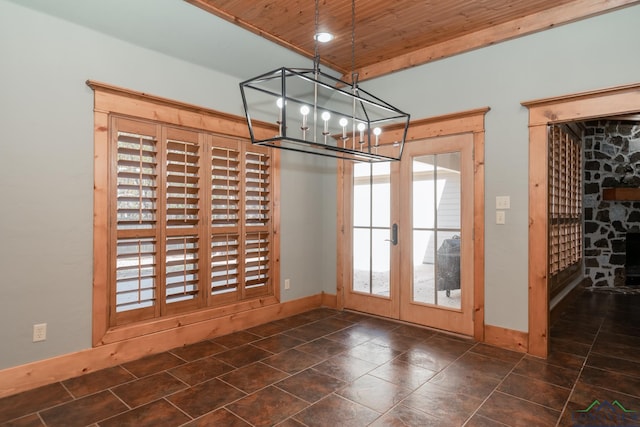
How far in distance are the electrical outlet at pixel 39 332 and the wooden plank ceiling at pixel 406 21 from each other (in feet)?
8.75

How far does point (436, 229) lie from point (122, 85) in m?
3.23

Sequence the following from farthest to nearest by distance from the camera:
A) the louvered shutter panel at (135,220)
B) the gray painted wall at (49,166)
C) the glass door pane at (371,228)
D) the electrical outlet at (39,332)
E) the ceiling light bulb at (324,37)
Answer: the glass door pane at (371,228), the ceiling light bulb at (324,37), the louvered shutter panel at (135,220), the electrical outlet at (39,332), the gray painted wall at (49,166)

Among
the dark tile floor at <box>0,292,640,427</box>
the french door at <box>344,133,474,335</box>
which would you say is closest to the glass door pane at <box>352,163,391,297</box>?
the french door at <box>344,133,474,335</box>

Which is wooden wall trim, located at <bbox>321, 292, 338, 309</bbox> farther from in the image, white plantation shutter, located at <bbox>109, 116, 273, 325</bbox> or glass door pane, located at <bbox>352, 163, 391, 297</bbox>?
white plantation shutter, located at <bbox>109, 116, 273, 325</bbox>

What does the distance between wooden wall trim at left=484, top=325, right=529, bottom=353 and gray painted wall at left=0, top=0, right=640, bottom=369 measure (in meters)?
0.06

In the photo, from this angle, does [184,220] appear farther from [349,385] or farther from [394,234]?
[394,234]

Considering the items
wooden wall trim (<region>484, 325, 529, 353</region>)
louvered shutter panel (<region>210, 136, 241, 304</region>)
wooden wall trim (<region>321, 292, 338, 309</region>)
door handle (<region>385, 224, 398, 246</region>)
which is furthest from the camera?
wooden wall trim (<region>321, 292, 338, 309</region>)

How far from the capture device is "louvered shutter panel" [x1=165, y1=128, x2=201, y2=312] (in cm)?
336

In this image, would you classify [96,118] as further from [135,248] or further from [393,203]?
[393,203]

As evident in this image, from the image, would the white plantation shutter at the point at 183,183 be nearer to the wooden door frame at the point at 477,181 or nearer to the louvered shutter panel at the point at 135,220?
the louvered shutter panel at the point at 135,220

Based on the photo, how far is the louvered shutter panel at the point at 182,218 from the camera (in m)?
3.36

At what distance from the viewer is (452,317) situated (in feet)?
12.3

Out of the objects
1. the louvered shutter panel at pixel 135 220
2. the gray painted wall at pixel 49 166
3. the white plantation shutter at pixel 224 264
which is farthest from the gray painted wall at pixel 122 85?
the white plantation shutter at pixel 224 264

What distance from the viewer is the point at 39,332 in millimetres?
2650
